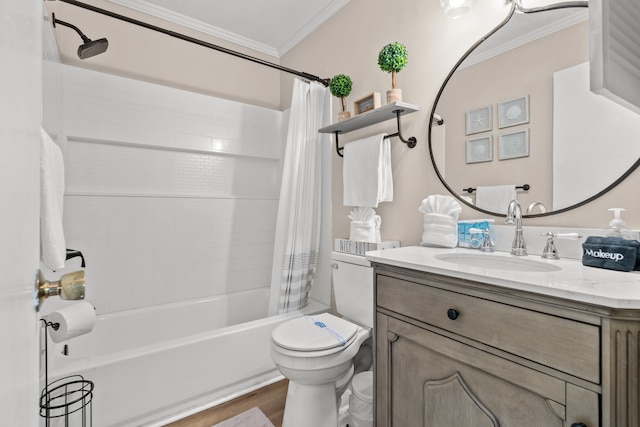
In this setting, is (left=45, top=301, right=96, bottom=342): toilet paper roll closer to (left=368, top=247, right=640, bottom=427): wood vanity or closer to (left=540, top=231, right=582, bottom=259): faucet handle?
(left=368, top=247, right=640, bottom=427): wood vanity

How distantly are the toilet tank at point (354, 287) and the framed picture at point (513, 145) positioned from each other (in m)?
0.79

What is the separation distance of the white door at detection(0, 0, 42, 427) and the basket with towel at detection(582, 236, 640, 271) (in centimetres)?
125

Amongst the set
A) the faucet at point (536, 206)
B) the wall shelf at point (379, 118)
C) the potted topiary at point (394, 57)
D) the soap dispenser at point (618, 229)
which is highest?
the potted topiary at point (394, 57)

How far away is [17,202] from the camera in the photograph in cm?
34

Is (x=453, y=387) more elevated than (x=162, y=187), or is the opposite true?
(x=162, y=187)

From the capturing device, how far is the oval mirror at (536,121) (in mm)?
1081

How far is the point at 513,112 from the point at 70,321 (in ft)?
5.94

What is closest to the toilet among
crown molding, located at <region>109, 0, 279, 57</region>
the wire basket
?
the wire basket

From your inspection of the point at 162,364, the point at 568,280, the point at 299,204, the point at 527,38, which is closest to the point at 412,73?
the point at 527,38

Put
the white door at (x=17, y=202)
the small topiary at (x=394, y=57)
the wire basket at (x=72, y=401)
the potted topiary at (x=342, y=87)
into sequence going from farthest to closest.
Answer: the potted topiary at (x=342, y=87)
the small topiary at (x=394, y=57)
the wire basket at (x=72, y=401)
the white door at (x=17, y=202)

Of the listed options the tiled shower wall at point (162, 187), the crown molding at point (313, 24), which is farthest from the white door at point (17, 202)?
the crown molding at point (313, 24)

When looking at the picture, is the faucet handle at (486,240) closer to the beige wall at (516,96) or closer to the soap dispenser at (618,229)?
the beige wall at (516,96)

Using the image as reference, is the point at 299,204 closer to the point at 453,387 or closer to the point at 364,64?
the point at 364,64

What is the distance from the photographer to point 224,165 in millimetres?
2664
